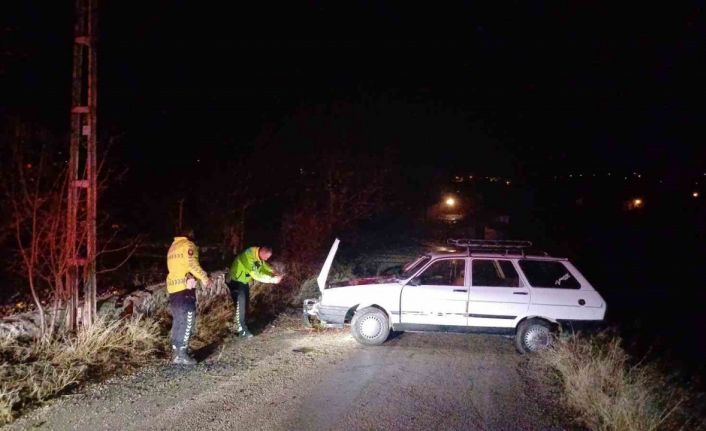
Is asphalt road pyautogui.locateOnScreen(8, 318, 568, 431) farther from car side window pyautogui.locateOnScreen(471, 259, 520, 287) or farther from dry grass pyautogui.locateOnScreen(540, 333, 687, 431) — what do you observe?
car side window pyautogui.locateOnScreen(471, 259, 520, 287)

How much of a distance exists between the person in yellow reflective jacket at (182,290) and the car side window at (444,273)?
11.1ft

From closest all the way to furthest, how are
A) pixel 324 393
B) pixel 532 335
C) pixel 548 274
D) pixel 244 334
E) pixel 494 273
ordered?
pixel 324 393 → pixel 532 335 → pixel 548 274 → pixel 494 273 → pixel 244 334

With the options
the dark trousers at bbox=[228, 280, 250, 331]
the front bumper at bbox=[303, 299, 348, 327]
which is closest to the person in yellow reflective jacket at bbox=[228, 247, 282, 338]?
the dark trousers at bbox=[228, 280, 250, 331]

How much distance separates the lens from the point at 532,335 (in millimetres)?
8734

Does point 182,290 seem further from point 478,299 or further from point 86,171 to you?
point 478,299

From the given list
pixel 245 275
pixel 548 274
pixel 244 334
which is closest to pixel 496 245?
pixel 548 274

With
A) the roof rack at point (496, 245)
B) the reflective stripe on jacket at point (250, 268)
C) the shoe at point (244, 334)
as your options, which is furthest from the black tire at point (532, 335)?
the shoe at point (244, 334)

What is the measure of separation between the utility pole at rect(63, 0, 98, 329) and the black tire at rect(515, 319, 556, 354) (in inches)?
242

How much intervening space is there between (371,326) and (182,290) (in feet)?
9.75

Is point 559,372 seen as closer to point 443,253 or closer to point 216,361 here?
point 443,253

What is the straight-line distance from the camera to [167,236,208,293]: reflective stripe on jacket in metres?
7.55

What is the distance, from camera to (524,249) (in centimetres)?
918

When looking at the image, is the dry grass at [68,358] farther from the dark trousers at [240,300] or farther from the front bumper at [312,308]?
the front bumper at [312,308]

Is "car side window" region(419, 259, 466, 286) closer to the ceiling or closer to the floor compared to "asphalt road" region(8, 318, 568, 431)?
closer to the ceiling
